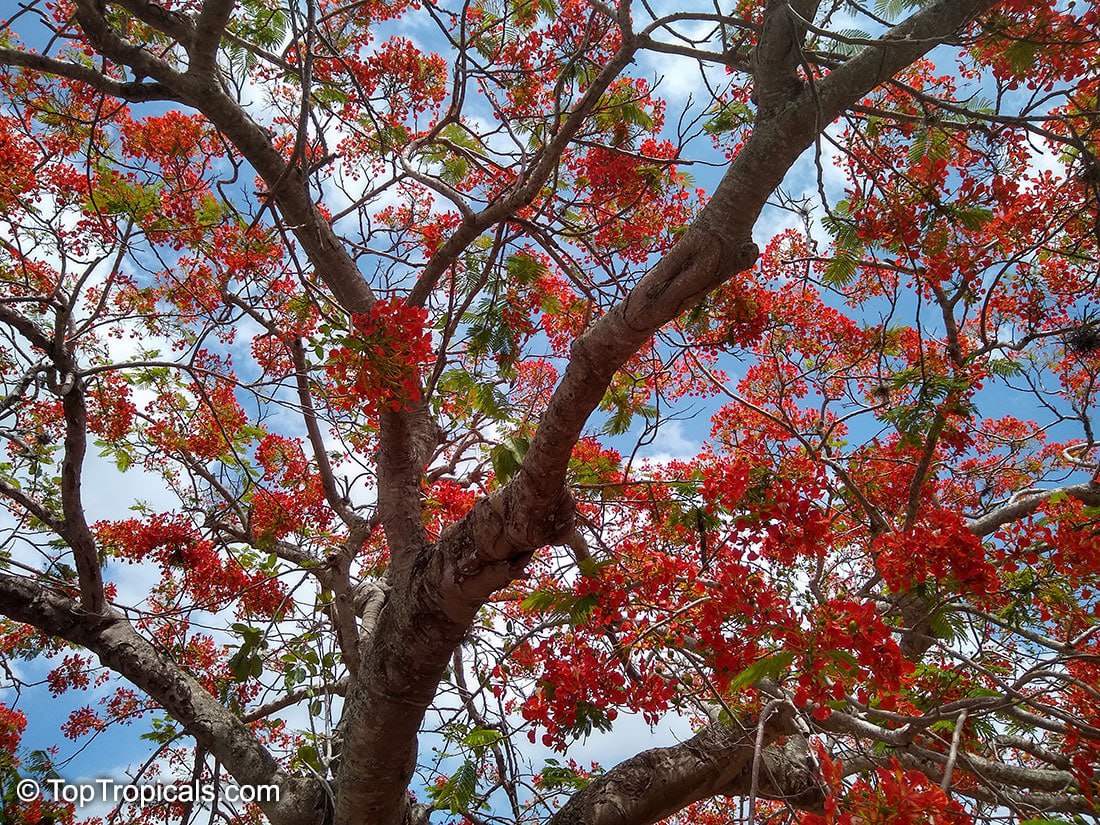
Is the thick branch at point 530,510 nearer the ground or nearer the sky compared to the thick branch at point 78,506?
nearer the ground

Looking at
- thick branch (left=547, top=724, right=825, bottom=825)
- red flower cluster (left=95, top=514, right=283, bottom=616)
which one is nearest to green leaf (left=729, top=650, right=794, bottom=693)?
thick branch (left=547, top=724, right=825, bottom=825)

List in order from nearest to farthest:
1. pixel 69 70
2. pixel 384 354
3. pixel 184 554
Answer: pixel 384 354 → pixel 69 70 → pixel 184 554

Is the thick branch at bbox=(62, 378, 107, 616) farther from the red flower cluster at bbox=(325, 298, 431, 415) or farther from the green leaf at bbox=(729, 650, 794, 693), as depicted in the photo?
the green leaf at bbox=(729, 650, 794, 693)

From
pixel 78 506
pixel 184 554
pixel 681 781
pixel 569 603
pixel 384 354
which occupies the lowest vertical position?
pixel 681 781

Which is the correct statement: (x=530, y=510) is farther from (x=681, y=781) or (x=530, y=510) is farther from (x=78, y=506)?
(x=78, y=506)

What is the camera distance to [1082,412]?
15.5 ft

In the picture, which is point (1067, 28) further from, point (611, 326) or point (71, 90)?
point (71, 90)

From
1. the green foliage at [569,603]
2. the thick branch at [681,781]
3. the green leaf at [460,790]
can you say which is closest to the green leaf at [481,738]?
the green leaf at [460,790]

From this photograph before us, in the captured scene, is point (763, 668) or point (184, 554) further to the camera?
point (184, 554)

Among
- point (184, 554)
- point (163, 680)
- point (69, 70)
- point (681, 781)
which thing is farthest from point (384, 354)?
point (184, 554)

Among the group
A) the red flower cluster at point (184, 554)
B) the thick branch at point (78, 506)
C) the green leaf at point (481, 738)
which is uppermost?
the red flower cluster at point (184, 554)

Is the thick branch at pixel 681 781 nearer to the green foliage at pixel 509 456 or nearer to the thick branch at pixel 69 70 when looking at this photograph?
the green foliage at pixel 509 456

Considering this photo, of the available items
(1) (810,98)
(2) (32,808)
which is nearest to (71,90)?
(2) (32,808)

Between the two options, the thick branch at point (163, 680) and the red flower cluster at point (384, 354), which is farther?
the thick branch at point (163, 680)
